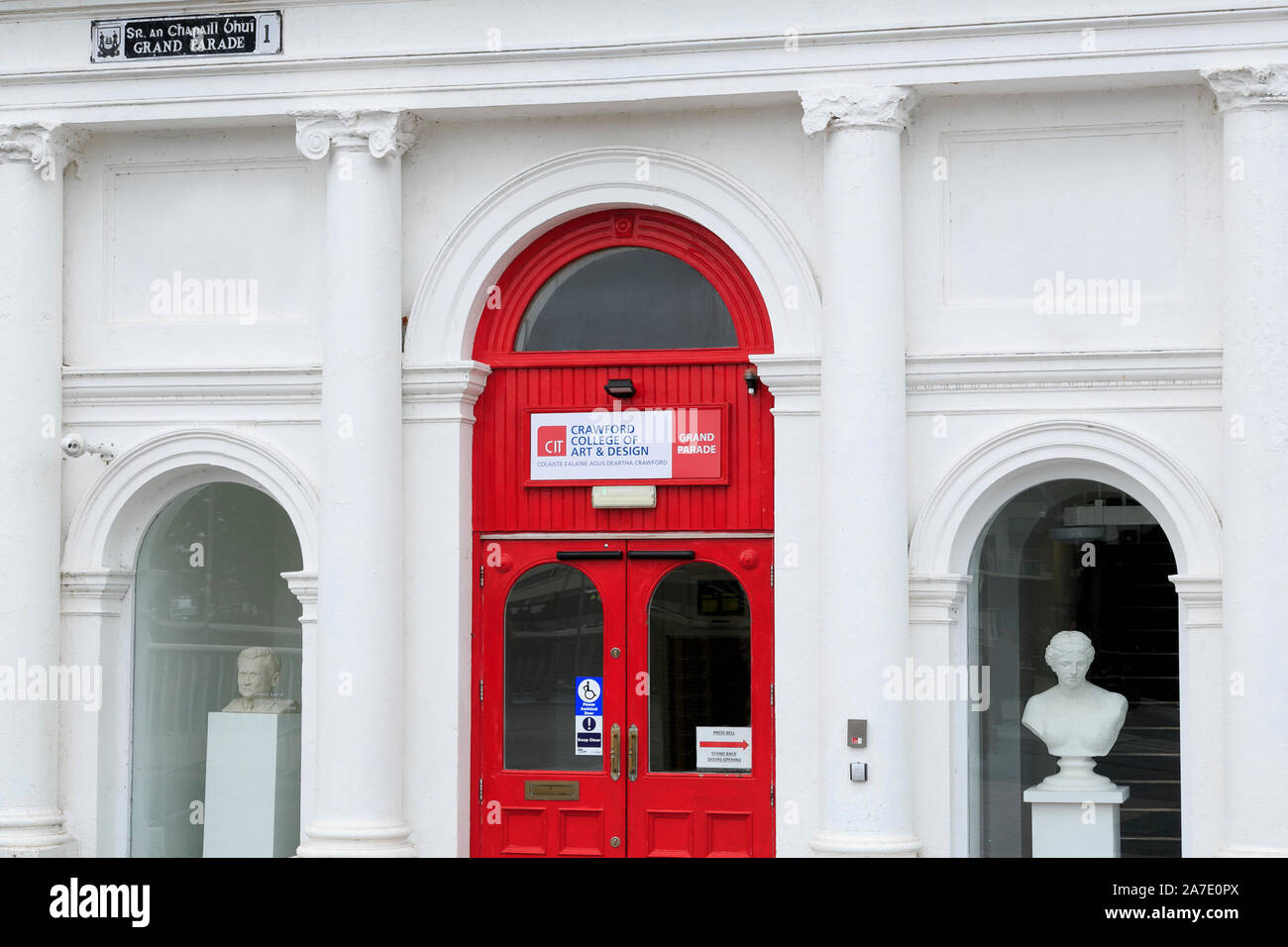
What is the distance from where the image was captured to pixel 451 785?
36.3 feet

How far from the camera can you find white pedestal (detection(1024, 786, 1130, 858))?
34.1ft

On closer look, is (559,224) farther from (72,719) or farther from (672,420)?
(72,719)

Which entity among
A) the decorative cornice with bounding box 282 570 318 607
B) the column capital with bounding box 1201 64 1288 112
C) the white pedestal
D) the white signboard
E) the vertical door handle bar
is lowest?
the white pedestal

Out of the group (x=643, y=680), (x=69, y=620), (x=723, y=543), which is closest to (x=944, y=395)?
(x=723, y=543)

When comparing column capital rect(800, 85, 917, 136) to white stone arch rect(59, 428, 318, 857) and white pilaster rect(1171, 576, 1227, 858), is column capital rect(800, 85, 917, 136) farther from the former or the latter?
white stone arch rect(59, 428, 318, 857)

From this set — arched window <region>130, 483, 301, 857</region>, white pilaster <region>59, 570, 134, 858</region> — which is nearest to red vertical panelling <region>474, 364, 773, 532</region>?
arched window <region>130, 483, 301, 857</region>

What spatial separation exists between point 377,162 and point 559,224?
1344 millimetres

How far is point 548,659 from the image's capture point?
11289 mm

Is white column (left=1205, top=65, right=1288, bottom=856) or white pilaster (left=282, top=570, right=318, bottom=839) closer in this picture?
white column (left=1205, top=65, right=1288, bottom=856)

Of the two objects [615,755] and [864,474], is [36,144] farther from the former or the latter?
[864,474]

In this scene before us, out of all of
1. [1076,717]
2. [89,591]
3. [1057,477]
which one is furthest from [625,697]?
[89,591]

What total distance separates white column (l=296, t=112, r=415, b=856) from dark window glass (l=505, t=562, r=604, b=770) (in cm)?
82

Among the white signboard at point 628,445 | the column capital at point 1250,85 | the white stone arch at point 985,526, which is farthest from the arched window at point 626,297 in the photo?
the column capital at point 1250,85

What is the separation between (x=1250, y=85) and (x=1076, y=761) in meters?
4.38
